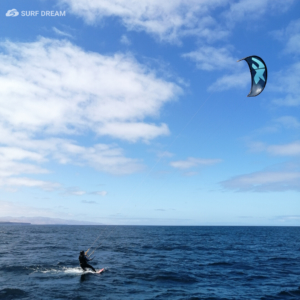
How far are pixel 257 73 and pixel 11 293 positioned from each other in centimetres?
2167

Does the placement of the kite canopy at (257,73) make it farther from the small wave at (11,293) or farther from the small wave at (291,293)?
the small wave at (11,293)

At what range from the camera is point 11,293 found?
48.9 ft

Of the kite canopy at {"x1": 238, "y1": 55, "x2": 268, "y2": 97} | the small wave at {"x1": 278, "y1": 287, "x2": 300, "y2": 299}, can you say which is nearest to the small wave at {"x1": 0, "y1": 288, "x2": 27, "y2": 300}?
the small wave at {"x1": 278, "y1": 287, "x2": 300, "y2": 299}

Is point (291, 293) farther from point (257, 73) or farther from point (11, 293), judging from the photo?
point (11, 293)

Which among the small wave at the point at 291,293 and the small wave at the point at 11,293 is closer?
the small wave at the point at 11,293

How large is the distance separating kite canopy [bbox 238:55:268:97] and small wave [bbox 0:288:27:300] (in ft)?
63.9

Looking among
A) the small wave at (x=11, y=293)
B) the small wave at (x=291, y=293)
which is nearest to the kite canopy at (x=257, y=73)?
the small wave at (x=291, y=293)

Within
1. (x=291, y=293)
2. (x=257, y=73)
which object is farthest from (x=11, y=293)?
(x=257, y=73)

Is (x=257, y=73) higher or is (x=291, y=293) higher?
(x=257, y=73)

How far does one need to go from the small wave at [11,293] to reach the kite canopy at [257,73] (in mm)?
19462

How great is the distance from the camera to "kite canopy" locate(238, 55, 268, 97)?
54.8 feet

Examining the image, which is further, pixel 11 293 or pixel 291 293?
pixel 291 293

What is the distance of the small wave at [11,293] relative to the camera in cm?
1440

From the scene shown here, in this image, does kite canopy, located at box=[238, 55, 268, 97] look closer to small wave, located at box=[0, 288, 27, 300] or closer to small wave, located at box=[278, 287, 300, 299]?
small wave, located at box=[278, 287, 300, 299]
